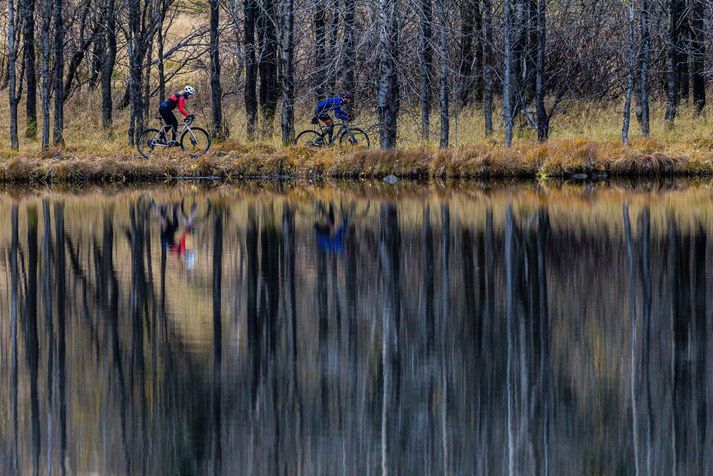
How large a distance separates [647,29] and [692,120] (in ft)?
14.0

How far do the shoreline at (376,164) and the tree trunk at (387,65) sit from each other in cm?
65

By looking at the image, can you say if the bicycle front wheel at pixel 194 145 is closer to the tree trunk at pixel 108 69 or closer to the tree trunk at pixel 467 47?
the tree trunk at pixel 108 69

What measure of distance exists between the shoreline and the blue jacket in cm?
119

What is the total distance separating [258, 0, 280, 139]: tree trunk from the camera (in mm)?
36656

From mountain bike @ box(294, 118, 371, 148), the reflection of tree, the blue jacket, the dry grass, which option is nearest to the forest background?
the dry grass

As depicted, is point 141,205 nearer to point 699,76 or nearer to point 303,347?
point 303,347

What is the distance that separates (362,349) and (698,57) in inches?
1196

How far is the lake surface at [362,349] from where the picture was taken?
25.3 feet

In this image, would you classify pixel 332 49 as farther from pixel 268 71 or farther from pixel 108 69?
pixel 108 69

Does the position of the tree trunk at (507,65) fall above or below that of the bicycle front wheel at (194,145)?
above

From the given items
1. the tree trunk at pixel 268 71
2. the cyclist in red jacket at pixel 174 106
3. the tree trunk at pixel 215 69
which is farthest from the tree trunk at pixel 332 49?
the cyclist in red jacket at pixel 174 106

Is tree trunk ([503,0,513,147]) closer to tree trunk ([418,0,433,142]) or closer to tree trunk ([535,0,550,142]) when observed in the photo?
tree trunk ([418,0,433,142])

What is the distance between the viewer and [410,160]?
31719 mm

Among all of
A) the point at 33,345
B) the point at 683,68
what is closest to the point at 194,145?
the point at 683,68
